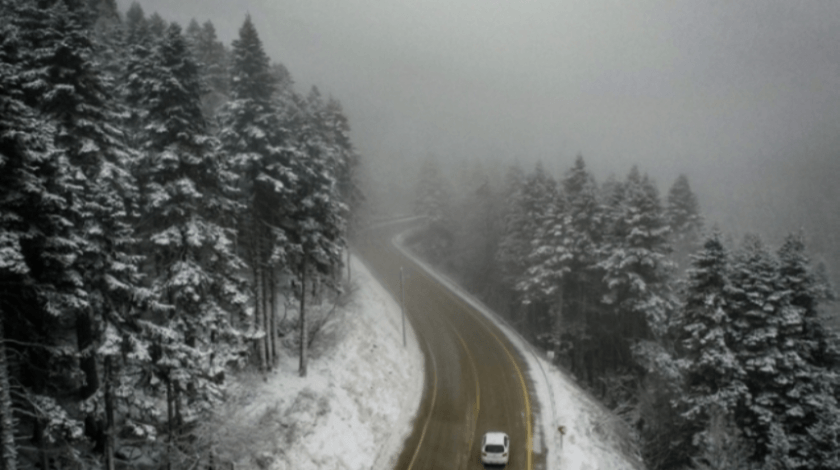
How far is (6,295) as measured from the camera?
10227mm

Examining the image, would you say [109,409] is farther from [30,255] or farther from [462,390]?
[462,390]

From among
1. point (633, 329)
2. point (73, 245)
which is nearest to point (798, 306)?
point (633, 329)

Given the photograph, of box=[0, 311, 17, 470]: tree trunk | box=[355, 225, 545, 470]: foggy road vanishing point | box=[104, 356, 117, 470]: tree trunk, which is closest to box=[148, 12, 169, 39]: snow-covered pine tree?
box=[355, 225, 545, 470]: foggy road vanishing point

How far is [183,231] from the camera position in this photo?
14.7m

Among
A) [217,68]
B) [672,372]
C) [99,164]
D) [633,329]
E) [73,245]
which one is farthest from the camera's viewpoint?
[217,68]

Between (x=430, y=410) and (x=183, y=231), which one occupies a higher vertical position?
(x=183, y=231)

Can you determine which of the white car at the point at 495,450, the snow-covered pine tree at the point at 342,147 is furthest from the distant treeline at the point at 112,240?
the snow-covered pine tree at the point at 342,147

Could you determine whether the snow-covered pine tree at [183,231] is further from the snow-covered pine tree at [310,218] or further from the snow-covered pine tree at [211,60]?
the snow-covered pine tree at [211,60]

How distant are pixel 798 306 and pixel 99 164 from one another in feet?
112

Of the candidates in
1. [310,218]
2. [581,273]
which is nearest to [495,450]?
[310,218]

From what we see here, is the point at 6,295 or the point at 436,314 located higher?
the point at 6,295

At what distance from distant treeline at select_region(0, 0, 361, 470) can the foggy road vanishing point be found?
11.9 meters

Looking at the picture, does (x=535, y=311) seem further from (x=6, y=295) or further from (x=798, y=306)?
(x=6, y=295)

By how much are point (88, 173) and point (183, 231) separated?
327cm
